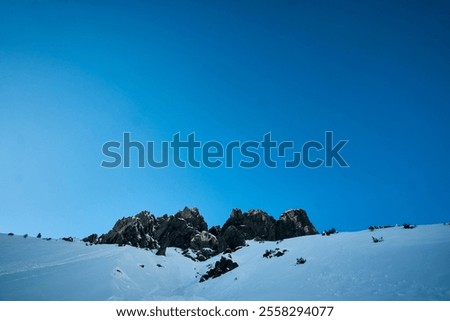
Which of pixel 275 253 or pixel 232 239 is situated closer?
pixel 275 253

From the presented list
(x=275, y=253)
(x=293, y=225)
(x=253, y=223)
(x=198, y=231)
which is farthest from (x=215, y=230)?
(x=275, y=253)

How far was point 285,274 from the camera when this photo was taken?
2062 centimetres

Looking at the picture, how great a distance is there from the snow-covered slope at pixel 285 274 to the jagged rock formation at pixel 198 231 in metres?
23.9

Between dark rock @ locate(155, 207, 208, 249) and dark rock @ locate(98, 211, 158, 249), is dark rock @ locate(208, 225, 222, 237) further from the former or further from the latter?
dark rock @ locate(98, 211, 158, 249)

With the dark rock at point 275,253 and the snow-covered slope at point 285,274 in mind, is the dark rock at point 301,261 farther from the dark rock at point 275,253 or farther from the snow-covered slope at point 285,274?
Answer: the dark rock at point 275,253

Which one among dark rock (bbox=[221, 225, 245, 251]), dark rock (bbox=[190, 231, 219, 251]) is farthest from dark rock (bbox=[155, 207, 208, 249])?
dark rock (bbox=[221, 225, 245, 251])

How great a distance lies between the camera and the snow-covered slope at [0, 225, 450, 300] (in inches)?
536

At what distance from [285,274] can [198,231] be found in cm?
5022

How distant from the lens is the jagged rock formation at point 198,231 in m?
57.4

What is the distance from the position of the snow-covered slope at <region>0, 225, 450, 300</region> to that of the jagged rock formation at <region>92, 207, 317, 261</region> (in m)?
23.9

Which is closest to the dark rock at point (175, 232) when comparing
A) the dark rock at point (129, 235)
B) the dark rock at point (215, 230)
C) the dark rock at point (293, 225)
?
the dark rock at point (215, 230)

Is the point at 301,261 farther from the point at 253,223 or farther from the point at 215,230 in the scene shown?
the point at 215,230
